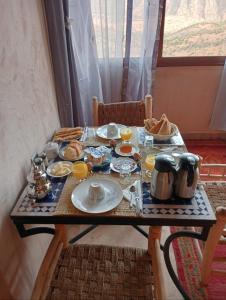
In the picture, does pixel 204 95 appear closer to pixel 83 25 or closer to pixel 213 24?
pixel 213 24

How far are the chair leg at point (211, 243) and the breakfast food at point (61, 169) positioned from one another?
71 cm

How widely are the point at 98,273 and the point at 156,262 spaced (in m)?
0.26

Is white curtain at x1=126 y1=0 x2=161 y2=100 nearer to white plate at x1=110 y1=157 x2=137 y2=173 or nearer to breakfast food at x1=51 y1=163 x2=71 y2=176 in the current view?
white plate at x1=110 y1=157 x2=137 y2=173

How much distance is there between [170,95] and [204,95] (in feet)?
1.19

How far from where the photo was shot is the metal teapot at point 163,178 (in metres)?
0.89

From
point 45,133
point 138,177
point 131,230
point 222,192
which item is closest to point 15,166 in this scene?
point 45,133

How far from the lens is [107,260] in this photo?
105 centimetres

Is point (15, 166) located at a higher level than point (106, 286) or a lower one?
higher

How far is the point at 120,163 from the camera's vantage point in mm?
1169

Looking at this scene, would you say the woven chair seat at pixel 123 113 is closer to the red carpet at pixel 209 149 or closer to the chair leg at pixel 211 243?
the chair leg at pixel 211 243

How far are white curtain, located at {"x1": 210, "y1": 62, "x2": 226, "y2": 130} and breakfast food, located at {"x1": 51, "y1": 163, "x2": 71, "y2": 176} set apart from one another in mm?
1858

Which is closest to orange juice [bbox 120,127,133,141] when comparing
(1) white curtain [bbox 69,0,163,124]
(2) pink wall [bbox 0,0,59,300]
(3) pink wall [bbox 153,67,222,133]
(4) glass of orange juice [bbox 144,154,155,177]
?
(4) glass of orange juice [bbox 144,154,155,177]

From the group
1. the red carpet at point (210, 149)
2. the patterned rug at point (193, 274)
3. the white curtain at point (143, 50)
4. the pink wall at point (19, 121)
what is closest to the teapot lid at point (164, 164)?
the pink wall at point (19, 121)

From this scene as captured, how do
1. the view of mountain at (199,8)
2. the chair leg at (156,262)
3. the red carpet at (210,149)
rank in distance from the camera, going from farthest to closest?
the red carpet at (210,149) < the view of mountain at (199,8) < the chair leg at (156,262)
